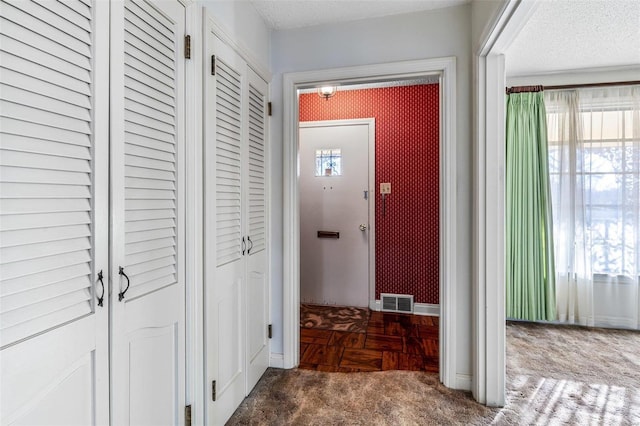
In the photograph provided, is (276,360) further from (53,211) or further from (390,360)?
(53,211)

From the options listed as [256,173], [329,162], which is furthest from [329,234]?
[256,173]

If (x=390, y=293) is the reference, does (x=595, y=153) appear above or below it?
above

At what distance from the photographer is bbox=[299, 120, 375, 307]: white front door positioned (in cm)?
355

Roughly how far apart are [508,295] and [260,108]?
9.20 ft

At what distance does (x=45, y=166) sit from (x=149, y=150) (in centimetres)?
38

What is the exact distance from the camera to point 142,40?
1.14 metres

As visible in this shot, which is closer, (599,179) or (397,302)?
(599,179)

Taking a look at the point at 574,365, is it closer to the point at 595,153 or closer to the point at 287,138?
the point at 595,153

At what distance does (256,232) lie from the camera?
206cm

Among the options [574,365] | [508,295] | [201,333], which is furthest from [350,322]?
A: [201,333]

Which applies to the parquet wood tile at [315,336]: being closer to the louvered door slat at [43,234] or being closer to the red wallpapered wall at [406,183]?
the red wallpapered wall at [406,183]

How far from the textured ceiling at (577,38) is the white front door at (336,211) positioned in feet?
4.93

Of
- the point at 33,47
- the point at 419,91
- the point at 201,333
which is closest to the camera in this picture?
the point at 33,47

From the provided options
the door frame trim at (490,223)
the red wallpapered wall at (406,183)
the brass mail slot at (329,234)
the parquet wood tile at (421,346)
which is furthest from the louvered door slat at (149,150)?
the red wallpapered wall at (406,183)
